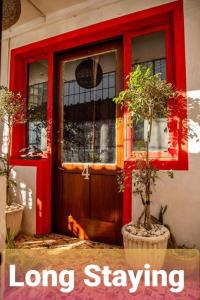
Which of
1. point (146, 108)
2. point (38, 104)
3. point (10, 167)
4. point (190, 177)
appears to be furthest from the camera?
point (38, 104)

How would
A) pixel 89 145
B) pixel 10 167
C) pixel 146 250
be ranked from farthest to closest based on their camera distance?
pixel 10 167
pixel 89 145
pixel 146 250

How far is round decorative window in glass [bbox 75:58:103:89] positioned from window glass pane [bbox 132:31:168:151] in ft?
1.97

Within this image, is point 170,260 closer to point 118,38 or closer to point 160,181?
point 160,181

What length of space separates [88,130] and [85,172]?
0.65 meters

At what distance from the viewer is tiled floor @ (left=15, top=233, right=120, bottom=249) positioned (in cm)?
296

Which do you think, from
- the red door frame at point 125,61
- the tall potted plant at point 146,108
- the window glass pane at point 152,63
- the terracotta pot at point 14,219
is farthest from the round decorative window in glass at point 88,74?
the terracotta pot at point 14,219

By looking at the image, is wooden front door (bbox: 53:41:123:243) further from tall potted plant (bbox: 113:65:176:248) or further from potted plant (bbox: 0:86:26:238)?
tall potted plant (bbox: 113:65:176:248)

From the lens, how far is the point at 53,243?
3.06 meters

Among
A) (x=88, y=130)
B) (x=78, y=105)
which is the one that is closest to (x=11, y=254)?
(x=88, y=130)

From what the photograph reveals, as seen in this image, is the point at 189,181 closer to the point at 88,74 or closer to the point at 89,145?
the point at 89,145

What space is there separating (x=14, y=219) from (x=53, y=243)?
0.69 metres

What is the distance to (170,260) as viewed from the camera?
90.1 inches

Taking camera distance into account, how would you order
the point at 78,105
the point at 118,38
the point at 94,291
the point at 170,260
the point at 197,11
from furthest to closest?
the point at 78,105 → the point at 118,38 → the point at 197,11 → the point at 170,260 → the point at 94,291

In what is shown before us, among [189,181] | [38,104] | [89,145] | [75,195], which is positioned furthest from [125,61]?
[75,195]
